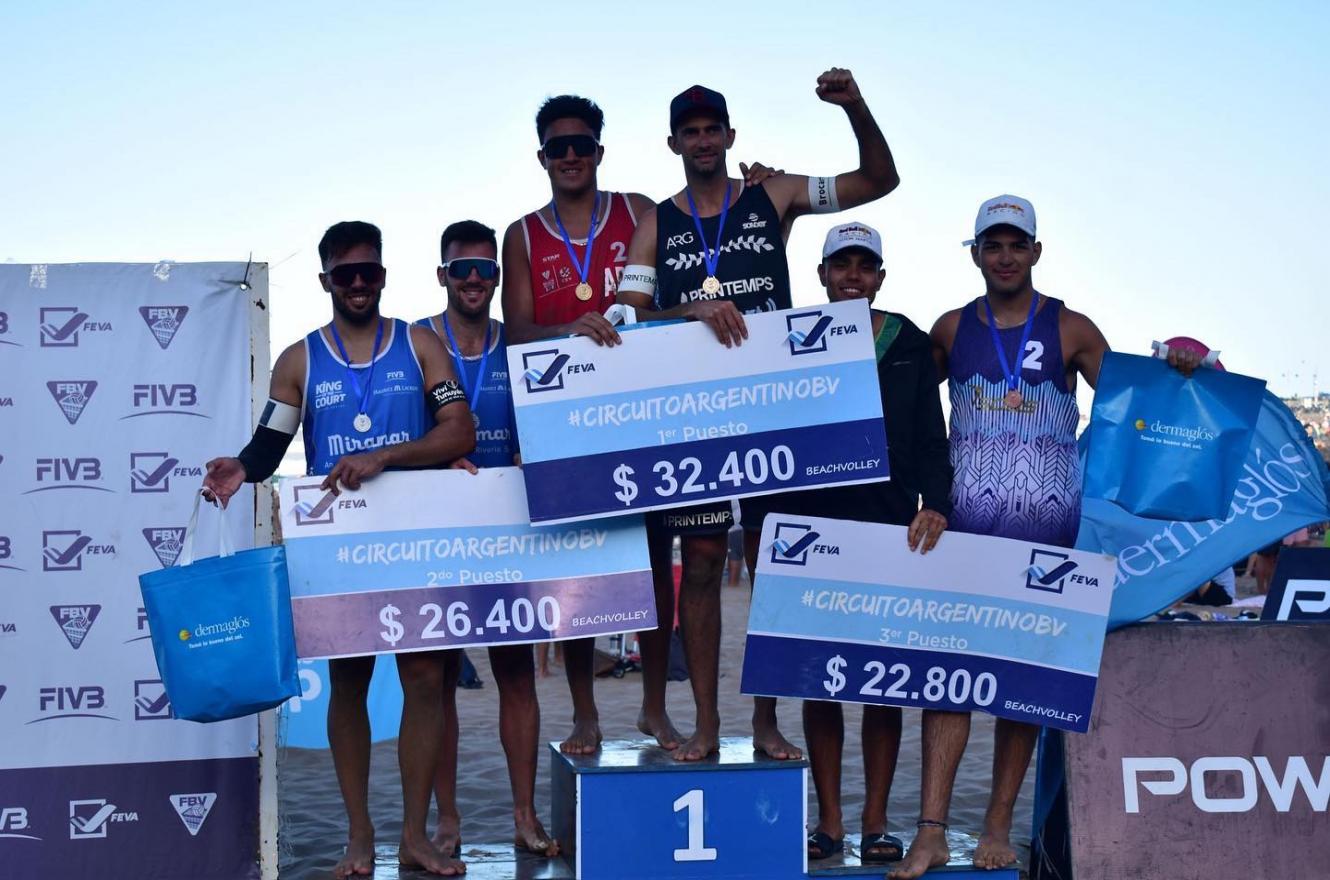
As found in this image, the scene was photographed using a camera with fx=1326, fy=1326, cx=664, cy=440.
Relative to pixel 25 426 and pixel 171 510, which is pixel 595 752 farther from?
pixel 25 426

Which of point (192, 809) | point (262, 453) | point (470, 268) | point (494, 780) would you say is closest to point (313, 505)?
point (262, 453)

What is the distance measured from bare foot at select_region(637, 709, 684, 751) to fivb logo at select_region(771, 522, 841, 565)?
795mm

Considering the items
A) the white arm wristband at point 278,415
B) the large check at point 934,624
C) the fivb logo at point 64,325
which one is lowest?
the large check at point 934,624

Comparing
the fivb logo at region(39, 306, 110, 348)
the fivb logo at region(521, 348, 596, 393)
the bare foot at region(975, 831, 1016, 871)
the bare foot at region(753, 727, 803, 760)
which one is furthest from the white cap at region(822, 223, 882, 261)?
the fivb logo at region(39, 306, 110, 348)

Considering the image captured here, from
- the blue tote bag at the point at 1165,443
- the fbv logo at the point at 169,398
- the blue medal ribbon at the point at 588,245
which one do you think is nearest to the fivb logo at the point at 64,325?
the fbv logo at the point at 169,398

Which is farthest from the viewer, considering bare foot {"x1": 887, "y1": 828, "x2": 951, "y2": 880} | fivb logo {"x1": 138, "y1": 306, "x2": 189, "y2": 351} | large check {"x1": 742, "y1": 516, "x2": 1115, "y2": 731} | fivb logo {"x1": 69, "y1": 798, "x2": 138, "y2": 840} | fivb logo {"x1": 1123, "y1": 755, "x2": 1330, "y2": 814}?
fivb logo {"x1": 138, "y1": 306, "x2": 189, "y2": 351}

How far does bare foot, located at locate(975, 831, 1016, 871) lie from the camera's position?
15.5 feet

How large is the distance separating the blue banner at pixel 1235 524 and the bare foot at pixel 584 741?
7.02 ft

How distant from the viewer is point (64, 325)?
18.0 feet

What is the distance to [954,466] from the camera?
4.90 m

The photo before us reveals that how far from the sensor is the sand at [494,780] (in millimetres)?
6406

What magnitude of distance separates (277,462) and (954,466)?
8.27 ft

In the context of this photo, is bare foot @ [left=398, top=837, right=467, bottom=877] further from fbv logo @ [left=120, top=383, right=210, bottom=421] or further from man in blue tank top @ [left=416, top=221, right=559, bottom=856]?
fbv logo @ [left=120, top=383, right=210, bottom=421]

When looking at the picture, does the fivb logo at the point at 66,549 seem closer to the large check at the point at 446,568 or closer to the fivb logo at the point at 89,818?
the fivb logo at the point at 89,818
